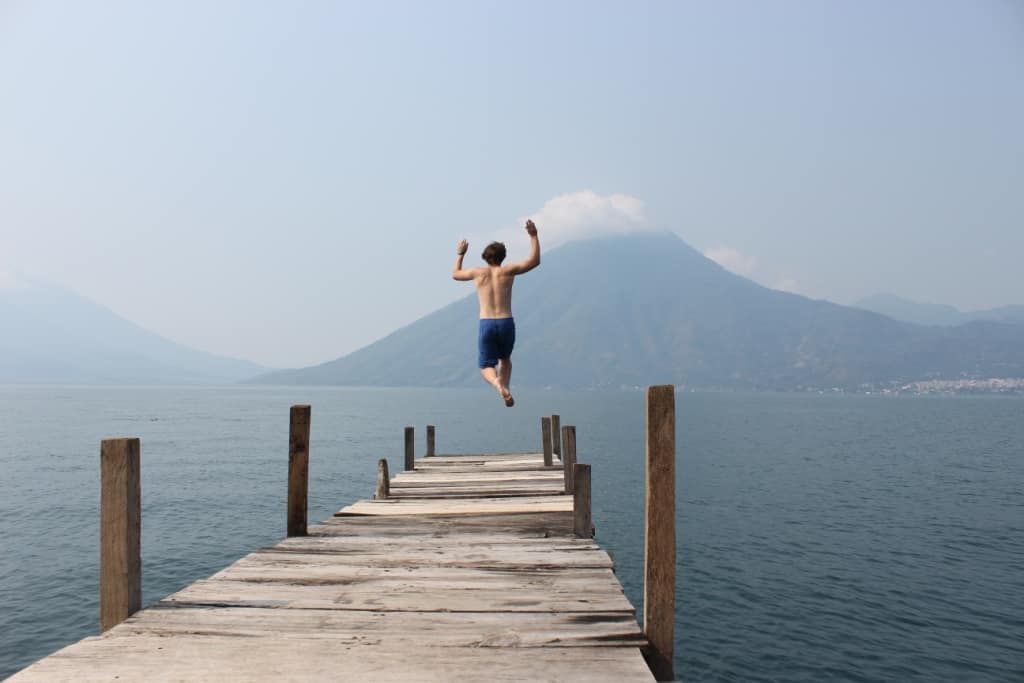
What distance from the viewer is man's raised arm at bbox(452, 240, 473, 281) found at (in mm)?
9781

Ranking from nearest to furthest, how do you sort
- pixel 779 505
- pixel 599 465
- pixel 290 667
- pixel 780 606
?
pixel 290 667 → pixel 780 606 → pixel 779 505 → pixel 599 465

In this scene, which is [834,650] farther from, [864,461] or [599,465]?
[864,461]

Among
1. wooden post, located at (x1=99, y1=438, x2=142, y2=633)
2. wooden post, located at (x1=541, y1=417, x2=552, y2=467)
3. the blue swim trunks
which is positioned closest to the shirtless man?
the blue swim trunks

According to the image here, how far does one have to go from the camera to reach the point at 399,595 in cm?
626

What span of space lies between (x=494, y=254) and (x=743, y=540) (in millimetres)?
24461

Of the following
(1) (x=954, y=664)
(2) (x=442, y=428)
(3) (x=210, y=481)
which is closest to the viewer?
(1) (x=954, y=664)

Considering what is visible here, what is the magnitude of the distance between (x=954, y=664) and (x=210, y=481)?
41314 mm

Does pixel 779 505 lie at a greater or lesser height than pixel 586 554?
lesser

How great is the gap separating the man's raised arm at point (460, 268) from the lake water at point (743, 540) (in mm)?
11431

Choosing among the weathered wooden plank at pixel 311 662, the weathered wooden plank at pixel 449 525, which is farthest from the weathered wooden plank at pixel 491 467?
the weathered wooden plank at pixel 311 662

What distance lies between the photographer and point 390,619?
221 inches

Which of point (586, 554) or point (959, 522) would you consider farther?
point (959, 522)

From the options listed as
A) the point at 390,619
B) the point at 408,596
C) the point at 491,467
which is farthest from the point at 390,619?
the point at 491,467

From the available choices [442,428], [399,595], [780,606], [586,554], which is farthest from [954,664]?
[442,428]
